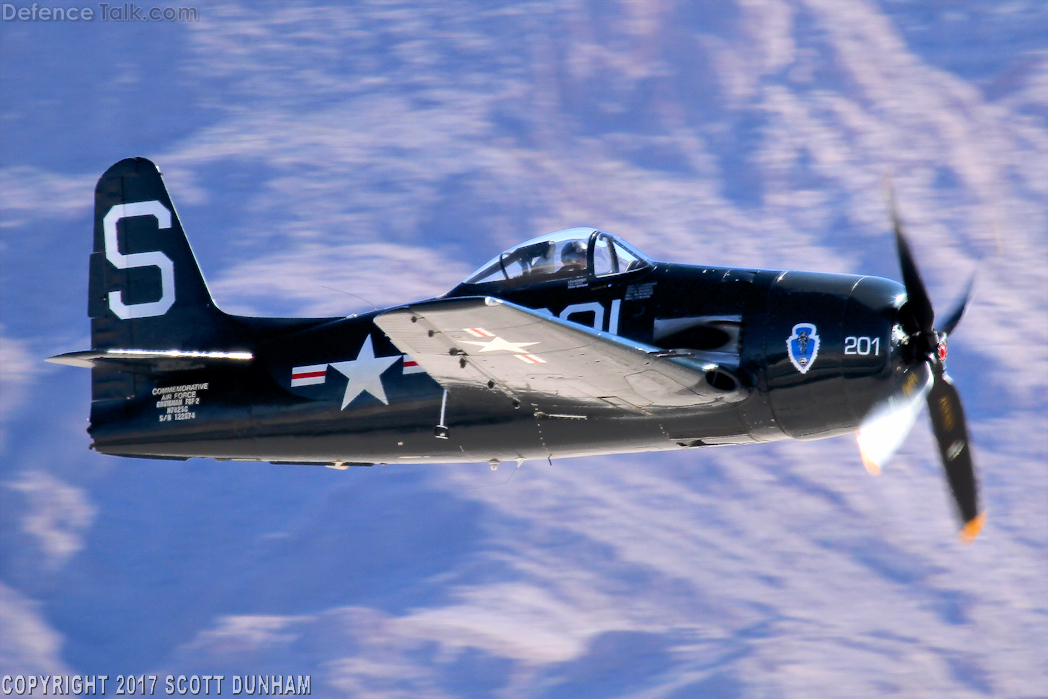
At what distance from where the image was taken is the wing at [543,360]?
960 cm

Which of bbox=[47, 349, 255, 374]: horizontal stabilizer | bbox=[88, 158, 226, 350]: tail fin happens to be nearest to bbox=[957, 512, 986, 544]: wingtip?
bbox=[47, 349, 255, 374]: horizontal stabilizer

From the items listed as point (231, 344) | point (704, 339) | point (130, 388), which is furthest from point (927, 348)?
point (130, 388)

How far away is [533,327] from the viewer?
988 centimetres

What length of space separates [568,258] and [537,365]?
5.20 feet

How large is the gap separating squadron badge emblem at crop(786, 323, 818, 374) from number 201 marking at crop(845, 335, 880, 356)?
0.94 ft

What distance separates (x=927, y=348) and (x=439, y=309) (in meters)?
4.51

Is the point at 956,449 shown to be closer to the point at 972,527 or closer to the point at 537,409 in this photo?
the point at 972,527

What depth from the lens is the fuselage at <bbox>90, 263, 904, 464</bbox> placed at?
35.9 feet

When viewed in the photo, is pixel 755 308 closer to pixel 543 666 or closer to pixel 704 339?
pixel 704 339

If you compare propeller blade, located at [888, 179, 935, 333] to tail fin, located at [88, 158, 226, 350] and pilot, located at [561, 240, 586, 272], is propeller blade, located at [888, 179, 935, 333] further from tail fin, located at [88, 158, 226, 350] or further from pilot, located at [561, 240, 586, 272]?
tail fin, located at [88, 158, 226, 350]

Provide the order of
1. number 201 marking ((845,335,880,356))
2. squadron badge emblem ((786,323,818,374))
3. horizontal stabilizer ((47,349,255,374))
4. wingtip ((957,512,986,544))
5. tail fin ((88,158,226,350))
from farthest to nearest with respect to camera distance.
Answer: tail fin ((88,158,226,350))
horizontal stabilizer ((47,349,255,374))
wingtip ((957,512,986,544))
squadron badge emblem ((786,323,818,374))
number 201 marking ((845,335,880,356))

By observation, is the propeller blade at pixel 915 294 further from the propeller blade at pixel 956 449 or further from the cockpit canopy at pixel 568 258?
the cockpit canopy at pixel 568 258

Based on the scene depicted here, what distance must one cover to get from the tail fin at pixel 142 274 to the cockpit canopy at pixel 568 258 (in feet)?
13.9

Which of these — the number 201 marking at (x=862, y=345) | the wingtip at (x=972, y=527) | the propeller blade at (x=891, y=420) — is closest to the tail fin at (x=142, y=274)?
the number 201 marking at (x=862, y=345)
